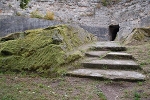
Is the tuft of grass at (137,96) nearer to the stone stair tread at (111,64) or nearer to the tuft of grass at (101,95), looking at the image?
the tuft of grass at (101,95)

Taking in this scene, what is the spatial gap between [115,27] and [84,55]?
812cm

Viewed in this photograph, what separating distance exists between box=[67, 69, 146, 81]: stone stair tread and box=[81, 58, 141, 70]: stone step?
19cm

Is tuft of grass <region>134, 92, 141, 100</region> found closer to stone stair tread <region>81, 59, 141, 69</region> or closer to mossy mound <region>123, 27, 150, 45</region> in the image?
stone stair tread <region>81, 59, 141, 69</region>

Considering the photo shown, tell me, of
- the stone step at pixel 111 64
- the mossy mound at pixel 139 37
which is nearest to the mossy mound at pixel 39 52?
the stone step at pixel 111 64

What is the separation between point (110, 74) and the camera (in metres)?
3.93

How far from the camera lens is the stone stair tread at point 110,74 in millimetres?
3793

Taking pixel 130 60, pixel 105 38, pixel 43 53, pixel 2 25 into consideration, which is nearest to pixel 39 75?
pixel 43 53

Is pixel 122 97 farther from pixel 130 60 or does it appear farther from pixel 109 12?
pixel 109 12

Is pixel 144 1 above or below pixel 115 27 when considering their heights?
above

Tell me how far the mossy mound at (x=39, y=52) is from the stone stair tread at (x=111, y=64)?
384mm

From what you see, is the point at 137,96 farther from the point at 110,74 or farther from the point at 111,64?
the point at 111,64

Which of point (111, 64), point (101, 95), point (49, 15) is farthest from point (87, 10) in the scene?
point (101, 95)

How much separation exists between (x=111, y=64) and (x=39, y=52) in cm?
164

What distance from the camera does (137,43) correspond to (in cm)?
671
